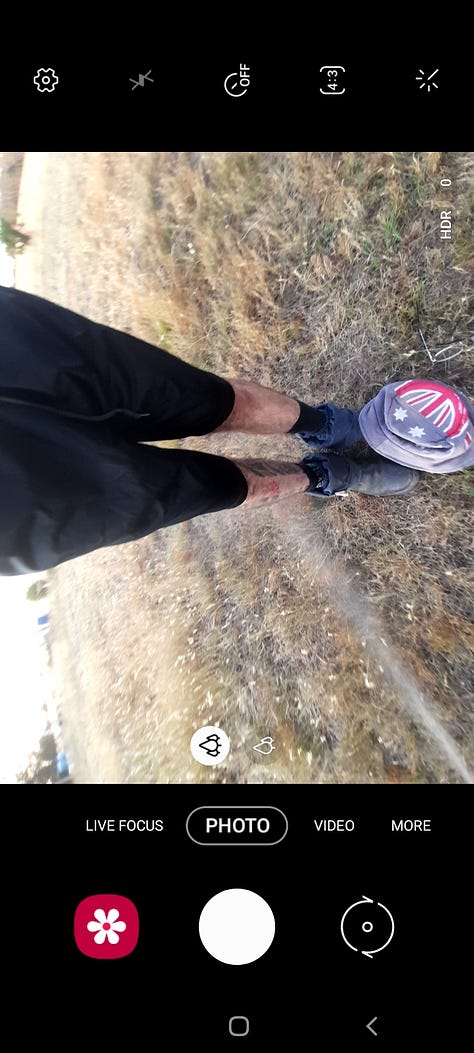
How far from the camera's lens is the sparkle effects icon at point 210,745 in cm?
140

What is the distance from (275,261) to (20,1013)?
255 centimetres

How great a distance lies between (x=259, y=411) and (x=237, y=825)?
1224mm

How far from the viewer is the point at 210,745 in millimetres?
1493

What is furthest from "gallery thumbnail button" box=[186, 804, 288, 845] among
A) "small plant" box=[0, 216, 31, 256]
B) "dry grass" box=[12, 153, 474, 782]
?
"small plant" box=[0, 216, 31, 256]

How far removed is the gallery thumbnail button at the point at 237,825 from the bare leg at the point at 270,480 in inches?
40.7

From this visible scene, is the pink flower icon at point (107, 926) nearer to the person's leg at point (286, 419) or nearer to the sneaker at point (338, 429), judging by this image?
the person's leg at point (286, 419)

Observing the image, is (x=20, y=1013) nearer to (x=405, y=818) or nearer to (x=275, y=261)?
(x=405, y=818)
